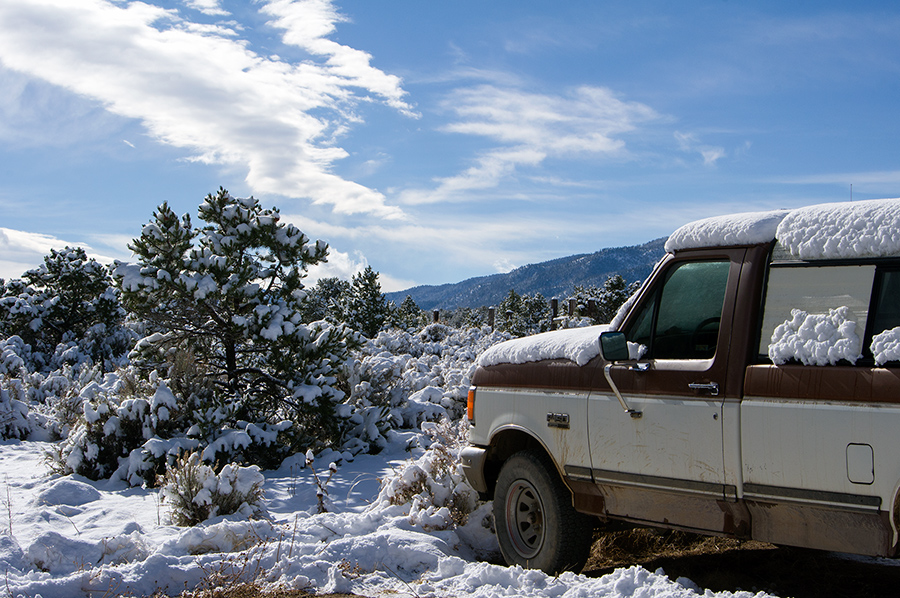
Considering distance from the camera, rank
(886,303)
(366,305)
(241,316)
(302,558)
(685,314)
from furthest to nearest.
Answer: (366,305), (241,316), (302,558), (685,314), (886,303)

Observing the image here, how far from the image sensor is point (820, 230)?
3486 millimetres

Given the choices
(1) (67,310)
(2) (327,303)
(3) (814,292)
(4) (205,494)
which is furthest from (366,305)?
(3) (814,292)

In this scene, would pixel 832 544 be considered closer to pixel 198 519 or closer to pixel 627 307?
pixel 627 307

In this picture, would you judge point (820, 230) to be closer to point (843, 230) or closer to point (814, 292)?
point (843, 230)

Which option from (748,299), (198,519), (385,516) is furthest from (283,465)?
(748,299)

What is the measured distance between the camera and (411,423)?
479 inches

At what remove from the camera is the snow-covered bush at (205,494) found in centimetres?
654

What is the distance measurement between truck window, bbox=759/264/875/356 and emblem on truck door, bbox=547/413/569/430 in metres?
1.38

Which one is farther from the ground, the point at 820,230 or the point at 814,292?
the point at 820,230

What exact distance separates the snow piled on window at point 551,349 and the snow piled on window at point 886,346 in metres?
1.50

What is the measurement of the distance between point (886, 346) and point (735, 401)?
0.77 meters

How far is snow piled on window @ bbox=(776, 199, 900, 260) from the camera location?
3266 millimetres

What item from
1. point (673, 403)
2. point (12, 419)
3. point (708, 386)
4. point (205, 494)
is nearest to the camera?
point (708, 386)

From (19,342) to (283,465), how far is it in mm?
14755
